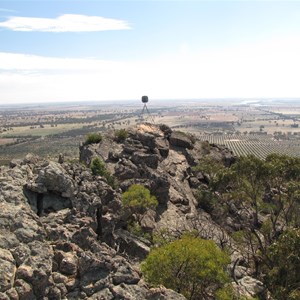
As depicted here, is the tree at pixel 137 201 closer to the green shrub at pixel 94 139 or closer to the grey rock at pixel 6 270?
the grey rock at pixel 6 270

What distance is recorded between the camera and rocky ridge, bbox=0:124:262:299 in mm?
21891

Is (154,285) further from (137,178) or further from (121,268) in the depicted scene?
(137,178)

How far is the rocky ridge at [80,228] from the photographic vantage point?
21891mm

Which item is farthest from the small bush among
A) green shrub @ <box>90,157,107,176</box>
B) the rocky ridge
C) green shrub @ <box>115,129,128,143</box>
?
green shrub @ <box>115,129,128,143</box>

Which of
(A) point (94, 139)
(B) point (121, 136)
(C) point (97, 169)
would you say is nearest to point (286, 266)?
(C) point (97, 169)

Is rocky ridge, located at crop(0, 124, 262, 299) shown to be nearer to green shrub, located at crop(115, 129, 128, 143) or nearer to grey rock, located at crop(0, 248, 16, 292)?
grey rock, located at crop(0, 248, 16, 292)

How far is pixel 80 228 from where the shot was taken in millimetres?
28859

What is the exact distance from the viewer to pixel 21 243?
77.4 feet

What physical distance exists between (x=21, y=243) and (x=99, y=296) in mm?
6155

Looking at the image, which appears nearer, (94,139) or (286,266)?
(286,266)

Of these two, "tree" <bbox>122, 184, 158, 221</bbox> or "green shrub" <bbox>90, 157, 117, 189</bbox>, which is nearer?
"tree" <bbox>122, 184, 158, 221</bbox>

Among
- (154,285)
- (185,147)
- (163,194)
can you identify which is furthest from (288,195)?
(185,147)

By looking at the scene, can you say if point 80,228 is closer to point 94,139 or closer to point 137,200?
point 137,200

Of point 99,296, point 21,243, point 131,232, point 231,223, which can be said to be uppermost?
point 21,243
